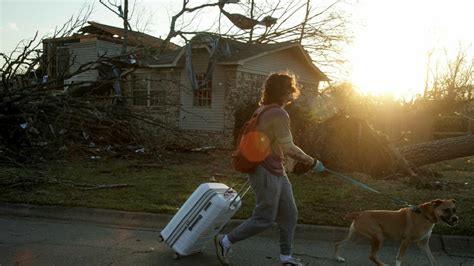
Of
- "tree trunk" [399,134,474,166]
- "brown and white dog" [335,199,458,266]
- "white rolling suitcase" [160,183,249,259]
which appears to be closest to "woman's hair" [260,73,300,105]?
"white rolling suitcase" [160,183,249,259]

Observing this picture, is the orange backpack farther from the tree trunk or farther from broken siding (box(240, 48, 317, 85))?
broken siding (box(240, 48, 317, 85))

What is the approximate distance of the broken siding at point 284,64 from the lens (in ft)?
66.9

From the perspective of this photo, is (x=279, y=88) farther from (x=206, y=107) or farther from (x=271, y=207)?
(x=206, y=107)

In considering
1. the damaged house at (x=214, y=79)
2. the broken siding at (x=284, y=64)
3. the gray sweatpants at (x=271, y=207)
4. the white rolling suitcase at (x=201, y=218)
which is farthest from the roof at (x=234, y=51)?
the gray sweatpants at (x=271, y=207)

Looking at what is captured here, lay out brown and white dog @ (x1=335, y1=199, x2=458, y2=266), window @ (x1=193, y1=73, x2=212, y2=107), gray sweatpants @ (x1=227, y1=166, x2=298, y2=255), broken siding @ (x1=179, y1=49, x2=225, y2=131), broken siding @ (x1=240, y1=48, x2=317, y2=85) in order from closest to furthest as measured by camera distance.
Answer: gray sweatpants @ (x1=227, y1=166, x2=298, y2=255) < brown and white dog @ (x1=335, y1=199, x2=458, y2=266) < broken siding @ (x1=179, y1=49, x2=225, y2=131) < broken siding @ (x1=240, y1=48, x2=317, y2=85) < window @ (x1=193, y1=73, x2=212, y2=107)

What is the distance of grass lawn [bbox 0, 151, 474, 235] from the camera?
7.23 m

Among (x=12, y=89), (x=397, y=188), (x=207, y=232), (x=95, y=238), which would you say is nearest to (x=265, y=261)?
(x=207, y=232)

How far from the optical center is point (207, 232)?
5.03m

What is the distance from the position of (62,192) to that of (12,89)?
95.2 inches

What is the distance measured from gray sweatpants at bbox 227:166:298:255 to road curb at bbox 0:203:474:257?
171 cm

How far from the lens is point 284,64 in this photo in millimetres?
22125

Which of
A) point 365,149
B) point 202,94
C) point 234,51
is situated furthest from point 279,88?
point 202,94

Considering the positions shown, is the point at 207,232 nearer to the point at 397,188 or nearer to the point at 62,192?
the point at 62,192

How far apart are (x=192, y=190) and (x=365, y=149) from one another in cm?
460
